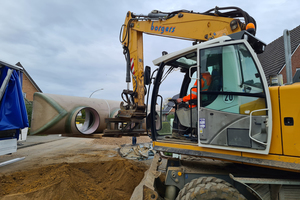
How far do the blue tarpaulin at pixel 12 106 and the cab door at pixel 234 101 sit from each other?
17.0 ft

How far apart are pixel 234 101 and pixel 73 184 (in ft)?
10.8

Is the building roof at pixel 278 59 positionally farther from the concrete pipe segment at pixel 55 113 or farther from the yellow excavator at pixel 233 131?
the concrete pipe segment at pixel 55 113

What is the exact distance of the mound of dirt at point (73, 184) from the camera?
135 inches

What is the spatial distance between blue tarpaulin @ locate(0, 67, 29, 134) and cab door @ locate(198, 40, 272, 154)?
17.0 ft

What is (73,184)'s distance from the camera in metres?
3.82

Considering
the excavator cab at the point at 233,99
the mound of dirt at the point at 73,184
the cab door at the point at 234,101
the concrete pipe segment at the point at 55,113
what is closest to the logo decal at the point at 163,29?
the excavator cab at the point at 233,99

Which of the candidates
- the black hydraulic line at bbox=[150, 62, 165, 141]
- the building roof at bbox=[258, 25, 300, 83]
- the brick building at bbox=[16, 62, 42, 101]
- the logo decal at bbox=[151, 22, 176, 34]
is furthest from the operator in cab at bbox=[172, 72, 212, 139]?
the brick building at bbox=[16, 62, 42, 101]

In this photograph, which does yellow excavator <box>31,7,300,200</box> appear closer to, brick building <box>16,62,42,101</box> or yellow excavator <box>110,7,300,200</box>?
yellow excavator <box>110,7,300,200</box>

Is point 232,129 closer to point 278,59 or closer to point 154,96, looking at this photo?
point 154,96

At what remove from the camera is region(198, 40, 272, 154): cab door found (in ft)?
7.23

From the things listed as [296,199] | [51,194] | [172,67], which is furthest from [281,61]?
[51,194]

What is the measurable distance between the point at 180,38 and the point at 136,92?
5.48ft

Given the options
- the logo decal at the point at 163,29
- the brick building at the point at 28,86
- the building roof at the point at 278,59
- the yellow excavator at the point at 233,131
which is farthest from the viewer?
the brick building at the point at 28,86

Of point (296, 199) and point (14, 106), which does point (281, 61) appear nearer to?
point (296, 199)
